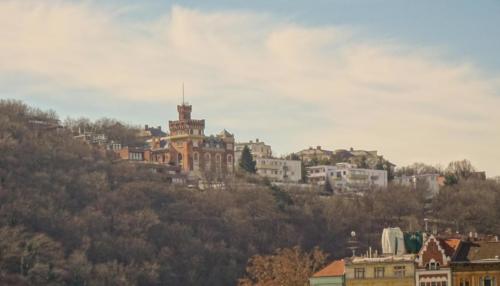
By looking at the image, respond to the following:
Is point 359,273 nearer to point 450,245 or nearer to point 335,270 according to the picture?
point 335,270

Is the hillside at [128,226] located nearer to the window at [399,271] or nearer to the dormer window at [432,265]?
the window at [399,271]

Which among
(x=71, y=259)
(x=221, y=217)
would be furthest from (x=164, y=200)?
A: (x=71, y=259)

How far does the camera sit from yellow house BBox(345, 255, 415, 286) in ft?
292

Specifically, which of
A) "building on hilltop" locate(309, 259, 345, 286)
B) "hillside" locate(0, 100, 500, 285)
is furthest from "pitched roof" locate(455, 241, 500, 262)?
"hillside" locate(0, 100, 500, 285)

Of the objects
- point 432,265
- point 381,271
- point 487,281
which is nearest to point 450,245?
point 432,265

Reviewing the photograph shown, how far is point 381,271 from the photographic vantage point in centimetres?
9038

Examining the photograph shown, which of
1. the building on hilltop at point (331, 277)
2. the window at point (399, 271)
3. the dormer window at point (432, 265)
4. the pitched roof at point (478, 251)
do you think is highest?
the pitched roof at point (478, 251)

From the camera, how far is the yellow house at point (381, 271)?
292 ft

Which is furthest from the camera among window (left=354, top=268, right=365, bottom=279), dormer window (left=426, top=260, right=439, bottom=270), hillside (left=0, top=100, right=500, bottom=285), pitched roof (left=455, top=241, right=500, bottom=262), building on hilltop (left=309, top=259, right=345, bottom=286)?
hillside (left=0, top=100, right=500, bottom=285)

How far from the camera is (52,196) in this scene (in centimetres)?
18162

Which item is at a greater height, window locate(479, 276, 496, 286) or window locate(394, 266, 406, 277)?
window locate(394, 266, 406, 277)

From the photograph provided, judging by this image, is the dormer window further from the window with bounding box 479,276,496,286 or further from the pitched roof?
the window with bounding box 479,276,496,286

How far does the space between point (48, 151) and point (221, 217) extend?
67.8 ft

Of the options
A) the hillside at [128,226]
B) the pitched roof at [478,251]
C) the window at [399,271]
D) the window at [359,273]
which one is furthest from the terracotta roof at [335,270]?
the hillside at [128,226]
